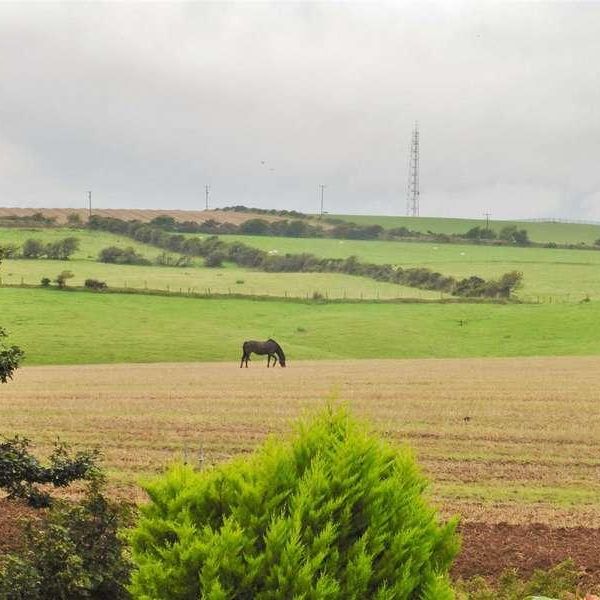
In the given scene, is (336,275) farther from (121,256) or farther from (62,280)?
(62,280)

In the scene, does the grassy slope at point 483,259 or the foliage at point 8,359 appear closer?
the foliage at point 8,359

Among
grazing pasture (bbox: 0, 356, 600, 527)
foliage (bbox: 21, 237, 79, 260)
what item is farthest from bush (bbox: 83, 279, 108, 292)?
grazing pasture (bbox: 0, 356, 600, 527)

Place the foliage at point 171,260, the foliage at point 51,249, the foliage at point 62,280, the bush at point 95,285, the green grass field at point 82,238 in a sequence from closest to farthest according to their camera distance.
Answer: the foliage at point 62,280 → the bush at point 95,285 → the foliage at point 51,249 → the green grass field at point 82,238 → the foliage at point 171,260

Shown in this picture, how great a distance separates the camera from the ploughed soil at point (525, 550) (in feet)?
38.1

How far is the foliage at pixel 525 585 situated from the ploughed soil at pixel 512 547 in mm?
183

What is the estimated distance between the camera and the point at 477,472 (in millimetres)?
23141

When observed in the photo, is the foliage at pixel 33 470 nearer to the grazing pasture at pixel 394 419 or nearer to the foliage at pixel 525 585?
the grazing pasture at pixel 394 419

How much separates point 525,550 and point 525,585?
1.43 metres

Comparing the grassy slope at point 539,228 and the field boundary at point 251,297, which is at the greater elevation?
the grassy slope at point 539,228

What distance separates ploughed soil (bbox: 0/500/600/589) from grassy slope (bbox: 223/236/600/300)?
96400 mm

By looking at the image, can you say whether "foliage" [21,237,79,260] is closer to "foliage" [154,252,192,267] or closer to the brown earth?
"foliage" [154,252,192,267]

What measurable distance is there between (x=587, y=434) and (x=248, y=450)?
1066cm

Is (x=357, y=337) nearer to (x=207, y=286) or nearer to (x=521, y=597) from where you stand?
(x=207, y=286)

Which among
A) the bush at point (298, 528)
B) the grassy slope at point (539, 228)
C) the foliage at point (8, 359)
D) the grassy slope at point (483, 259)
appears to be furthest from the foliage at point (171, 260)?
the bush at point (298, 528)
